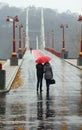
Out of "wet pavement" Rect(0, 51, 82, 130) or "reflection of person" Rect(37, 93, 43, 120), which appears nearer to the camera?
"wet pavement" Rect(0, 51, 82, 130)

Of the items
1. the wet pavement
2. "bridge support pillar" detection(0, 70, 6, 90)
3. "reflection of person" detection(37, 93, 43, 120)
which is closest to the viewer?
the wet pavement

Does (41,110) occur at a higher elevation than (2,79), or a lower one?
higher

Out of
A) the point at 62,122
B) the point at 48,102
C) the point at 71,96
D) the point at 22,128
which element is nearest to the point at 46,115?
the point at 62,122

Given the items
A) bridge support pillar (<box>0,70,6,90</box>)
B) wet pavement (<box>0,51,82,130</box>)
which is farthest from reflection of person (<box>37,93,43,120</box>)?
bridge support pillar (<box>0,70,6,90</box>)

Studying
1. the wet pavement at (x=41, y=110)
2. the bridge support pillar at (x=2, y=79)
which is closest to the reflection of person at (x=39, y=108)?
the wet pavement at (x=41, y=110)

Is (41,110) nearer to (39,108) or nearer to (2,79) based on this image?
(39,108)

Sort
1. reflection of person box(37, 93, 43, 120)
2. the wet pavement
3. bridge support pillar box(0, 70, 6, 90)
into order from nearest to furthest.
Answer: the wet pavement → reflection of person box(37, 93, 43, 120) → bridge support pillar box(0, 70, 6, 90)

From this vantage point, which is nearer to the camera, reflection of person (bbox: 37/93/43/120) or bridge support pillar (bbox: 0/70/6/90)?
reflection of person (bbox: 37/93/43/120)

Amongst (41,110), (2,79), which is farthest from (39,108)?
(2,79)

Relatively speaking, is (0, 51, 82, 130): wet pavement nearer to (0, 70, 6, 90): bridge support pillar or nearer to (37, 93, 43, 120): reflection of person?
(37, 93, 43, 120): reflection of person

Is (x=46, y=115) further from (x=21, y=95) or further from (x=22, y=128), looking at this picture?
(x=21, y=95)

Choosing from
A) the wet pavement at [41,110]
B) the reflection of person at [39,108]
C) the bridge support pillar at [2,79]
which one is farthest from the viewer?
the bridge support pillar at [2,79]

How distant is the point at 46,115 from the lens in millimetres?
14867

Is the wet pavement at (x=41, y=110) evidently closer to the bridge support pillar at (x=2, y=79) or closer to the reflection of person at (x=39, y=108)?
the reflection of person at (x=39, y=108)
